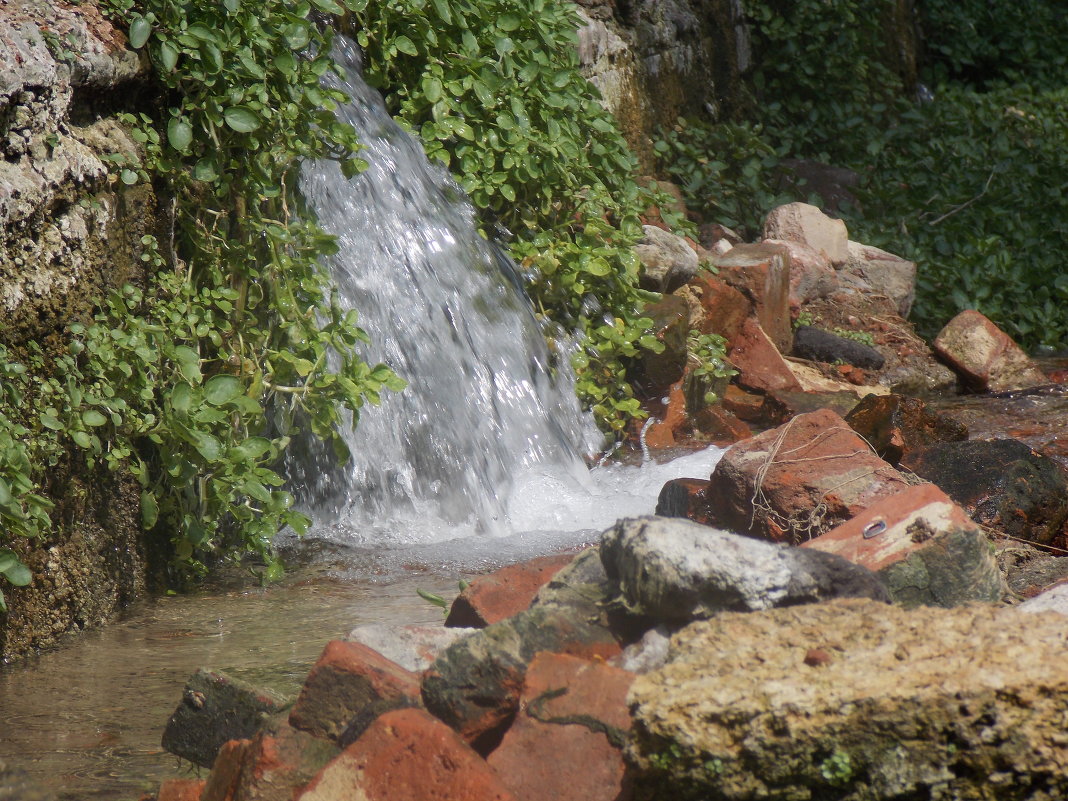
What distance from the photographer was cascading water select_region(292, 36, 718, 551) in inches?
174

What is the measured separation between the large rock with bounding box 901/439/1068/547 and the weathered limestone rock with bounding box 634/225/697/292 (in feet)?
7.79

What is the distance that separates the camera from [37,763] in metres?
2.31

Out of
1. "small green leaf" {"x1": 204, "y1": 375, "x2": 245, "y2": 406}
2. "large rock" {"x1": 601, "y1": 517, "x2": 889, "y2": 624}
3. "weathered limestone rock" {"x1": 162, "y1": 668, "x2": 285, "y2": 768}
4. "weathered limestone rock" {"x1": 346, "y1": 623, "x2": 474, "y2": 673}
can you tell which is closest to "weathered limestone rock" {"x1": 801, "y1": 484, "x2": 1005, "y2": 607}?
"large rock" {"x1": 601, "y1": 517, "x2": 889, "y2": 624}

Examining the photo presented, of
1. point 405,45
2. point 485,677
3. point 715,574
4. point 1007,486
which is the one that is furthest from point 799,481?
point 405,45

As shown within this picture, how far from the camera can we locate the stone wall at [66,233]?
296 centimetres

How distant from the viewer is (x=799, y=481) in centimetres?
333

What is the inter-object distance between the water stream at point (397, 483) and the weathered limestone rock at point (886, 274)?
9.76 feet

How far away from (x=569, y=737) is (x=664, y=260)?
4.34m

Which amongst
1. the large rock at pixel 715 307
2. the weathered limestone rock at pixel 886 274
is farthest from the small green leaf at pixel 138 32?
the weathered limestone rock at pixel 886 274

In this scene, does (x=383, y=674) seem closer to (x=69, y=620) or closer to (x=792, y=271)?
(x=69, y=620)

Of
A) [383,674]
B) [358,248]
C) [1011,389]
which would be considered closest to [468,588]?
[383,674]

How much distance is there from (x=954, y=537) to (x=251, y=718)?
152 cm

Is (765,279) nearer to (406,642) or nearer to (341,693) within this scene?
(406,642)

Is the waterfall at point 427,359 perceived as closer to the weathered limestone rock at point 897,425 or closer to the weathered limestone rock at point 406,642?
the weathered limestone rock at point 897,425
